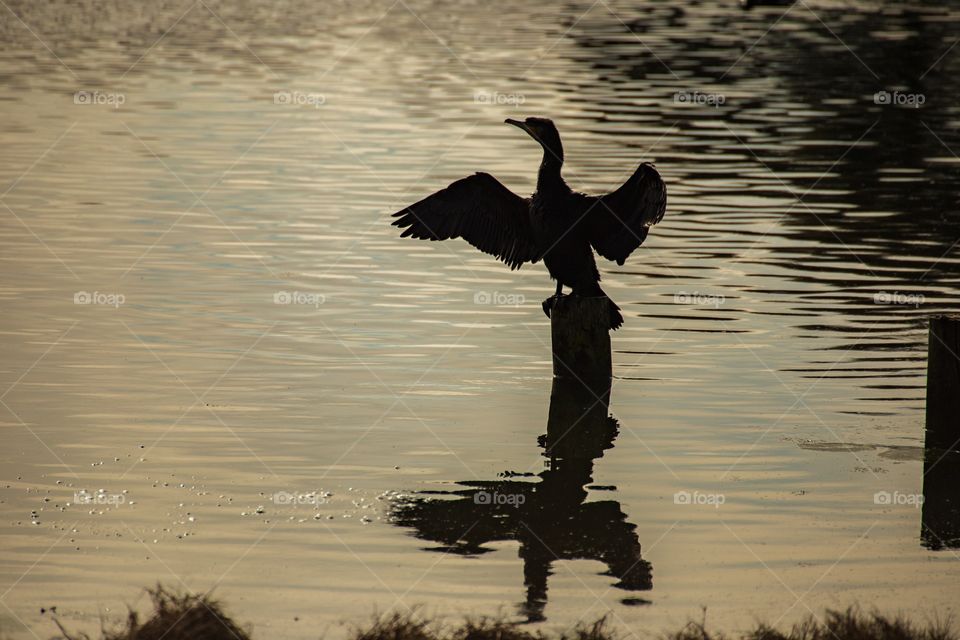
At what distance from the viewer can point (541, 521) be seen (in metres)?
8.41

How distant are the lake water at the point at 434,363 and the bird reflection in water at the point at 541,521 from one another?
0.04 m

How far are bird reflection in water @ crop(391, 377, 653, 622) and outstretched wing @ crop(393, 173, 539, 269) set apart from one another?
193 centimetres

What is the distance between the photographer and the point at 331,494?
8.84m

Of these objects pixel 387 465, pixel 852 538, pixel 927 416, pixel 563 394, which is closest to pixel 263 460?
pixel 387 465

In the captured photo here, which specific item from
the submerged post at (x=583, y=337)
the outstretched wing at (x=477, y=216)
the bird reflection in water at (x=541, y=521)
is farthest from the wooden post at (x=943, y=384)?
the outstretched wing at (x=477, y=216)

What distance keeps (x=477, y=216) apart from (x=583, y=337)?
121 cm

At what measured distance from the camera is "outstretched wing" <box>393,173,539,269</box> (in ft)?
36.0

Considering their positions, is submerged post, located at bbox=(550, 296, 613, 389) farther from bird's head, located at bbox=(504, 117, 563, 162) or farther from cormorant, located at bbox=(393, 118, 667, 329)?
bird's head, located at bbox=(504, 117, 563, 162)

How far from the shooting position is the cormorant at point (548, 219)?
35.0 feet

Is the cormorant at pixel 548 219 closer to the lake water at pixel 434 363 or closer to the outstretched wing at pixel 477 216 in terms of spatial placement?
the outstretched wing at pixel 477 216

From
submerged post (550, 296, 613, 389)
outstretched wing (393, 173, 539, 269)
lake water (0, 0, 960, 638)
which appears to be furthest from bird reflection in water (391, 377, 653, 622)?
outstretched wing (393, 173, 539, 269)

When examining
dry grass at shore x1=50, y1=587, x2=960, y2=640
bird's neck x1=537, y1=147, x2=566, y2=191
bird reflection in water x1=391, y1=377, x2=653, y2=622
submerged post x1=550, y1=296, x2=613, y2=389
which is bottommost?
dry grass at shore x1=50, y1=587, x2=960, y2=640

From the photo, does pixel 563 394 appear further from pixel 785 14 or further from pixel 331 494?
pixel 785 14

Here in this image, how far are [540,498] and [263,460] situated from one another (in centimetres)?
188
